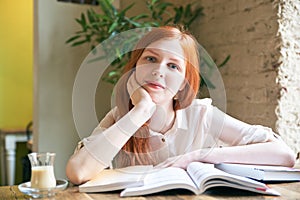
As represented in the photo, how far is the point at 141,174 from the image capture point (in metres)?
1.14

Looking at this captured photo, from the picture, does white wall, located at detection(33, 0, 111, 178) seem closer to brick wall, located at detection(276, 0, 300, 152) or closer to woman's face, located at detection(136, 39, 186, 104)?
brick wall, located at detection(276, 0, 300, 152)

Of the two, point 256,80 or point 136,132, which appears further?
point 256,80

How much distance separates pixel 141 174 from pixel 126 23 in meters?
1.67

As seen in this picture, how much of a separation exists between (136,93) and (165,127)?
0.17 m

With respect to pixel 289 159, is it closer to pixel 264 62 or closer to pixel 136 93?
pixel 136 93

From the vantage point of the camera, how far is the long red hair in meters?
1.30

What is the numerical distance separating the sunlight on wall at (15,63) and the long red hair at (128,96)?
2.89 metres

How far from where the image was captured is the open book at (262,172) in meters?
1.15

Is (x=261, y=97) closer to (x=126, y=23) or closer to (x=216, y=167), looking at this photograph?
(x=126, y=23)

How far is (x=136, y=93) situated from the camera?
1.26 m

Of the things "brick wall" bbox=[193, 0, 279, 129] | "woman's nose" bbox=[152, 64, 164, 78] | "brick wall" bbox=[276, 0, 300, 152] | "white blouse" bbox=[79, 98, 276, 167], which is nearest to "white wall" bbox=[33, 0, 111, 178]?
"brick wall" bbox=[193, 0, 279, 129]

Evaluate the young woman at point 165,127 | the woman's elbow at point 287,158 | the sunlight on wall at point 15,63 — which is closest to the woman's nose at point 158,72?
the young woman at point 165,127

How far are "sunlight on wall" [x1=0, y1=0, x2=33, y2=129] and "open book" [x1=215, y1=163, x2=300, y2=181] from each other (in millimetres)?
3140

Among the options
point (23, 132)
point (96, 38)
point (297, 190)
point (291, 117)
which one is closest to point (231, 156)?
point (297, 190)
